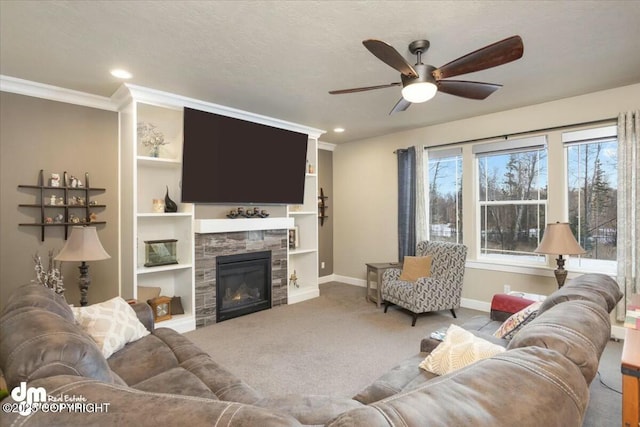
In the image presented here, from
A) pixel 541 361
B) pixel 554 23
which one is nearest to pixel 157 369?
pixel 541 361

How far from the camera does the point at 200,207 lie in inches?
167

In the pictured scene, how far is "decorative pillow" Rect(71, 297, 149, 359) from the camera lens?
1939mm

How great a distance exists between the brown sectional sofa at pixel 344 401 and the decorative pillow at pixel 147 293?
2.00 meters

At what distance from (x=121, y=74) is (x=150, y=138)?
37.7 inches

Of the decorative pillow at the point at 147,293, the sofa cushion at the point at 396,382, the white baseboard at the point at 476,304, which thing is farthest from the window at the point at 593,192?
the decorative pillow at the point at 147,293

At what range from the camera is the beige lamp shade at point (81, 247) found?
8.90 feet

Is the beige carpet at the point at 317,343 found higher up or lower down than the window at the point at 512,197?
lower down

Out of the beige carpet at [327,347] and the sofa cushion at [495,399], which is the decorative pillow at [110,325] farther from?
the sofa cushion at [495,399]

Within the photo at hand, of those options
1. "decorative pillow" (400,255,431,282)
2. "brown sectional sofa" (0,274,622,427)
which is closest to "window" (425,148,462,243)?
"decorative pillow" (400,255,431,282)

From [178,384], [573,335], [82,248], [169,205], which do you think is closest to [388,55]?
[573,335]

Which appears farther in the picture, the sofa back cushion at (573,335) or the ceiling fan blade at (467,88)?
the ceiling fan blade at (467,88)

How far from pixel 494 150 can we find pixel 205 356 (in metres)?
4.17

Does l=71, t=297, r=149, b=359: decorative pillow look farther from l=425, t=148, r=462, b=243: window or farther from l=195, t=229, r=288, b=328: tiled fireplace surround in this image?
l=425, t=148, r=462, b=243: window

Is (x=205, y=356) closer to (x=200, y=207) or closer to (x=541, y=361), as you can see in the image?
(x=541, y=361)
